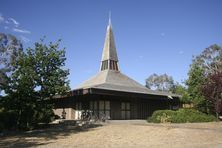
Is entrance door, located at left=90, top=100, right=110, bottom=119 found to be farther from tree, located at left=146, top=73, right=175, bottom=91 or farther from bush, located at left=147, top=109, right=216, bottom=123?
tree, located at left=146, top=73, right=175, bottom=91

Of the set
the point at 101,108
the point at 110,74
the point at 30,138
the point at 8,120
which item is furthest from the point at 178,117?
the point at 8,120

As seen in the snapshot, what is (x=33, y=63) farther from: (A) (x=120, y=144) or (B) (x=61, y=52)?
(A) (x=120, y=144)

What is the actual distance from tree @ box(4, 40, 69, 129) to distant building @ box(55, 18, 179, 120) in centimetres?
465

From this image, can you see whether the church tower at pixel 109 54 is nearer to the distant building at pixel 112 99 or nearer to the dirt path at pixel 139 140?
the distant building at pixel 112 99

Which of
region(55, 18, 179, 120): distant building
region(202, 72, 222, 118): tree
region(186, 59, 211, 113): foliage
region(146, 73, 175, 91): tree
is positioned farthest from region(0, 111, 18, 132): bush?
region(146, 73, 175, 91): tree

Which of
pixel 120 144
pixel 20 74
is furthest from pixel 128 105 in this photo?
pixel 120 144

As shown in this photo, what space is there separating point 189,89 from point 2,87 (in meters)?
21.0

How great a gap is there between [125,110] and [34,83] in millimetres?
12737

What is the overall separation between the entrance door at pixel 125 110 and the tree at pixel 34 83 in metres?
10.3

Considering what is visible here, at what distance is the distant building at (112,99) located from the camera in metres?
25.8

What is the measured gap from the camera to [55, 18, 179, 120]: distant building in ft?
84.5

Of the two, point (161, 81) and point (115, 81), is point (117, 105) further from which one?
point (161, 81)

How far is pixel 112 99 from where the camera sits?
90.4 ft

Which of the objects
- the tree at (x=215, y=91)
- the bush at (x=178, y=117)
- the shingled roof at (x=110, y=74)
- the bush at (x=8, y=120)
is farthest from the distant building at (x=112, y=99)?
the bush at (x=8, y=120)
